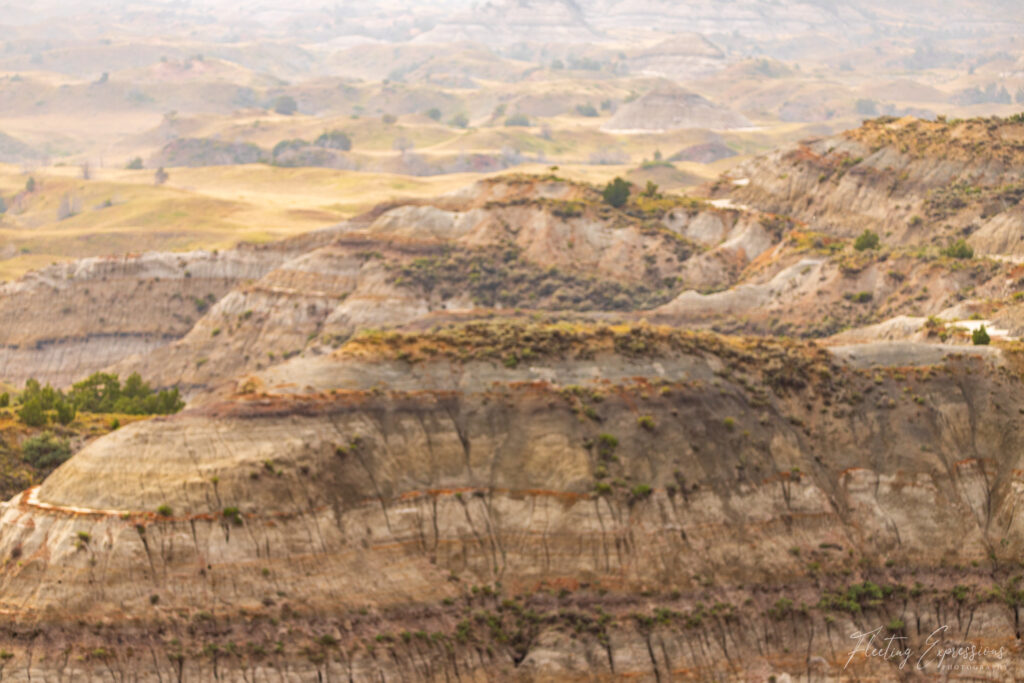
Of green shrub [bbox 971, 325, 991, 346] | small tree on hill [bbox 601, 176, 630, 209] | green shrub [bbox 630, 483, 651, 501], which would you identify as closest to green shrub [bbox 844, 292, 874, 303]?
green shrub [bbox 971, 325, 991, 346]

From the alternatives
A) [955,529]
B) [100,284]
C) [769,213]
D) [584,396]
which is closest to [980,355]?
[955,529]

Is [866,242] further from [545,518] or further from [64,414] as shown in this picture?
[64,414]

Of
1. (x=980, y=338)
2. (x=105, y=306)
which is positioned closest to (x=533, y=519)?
(x=980, y=338)

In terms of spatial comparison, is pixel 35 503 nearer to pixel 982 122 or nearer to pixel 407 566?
pixel 407 566

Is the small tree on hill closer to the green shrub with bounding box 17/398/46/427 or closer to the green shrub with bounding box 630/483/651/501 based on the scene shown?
the green shrub with bounding box 17/398/46/427

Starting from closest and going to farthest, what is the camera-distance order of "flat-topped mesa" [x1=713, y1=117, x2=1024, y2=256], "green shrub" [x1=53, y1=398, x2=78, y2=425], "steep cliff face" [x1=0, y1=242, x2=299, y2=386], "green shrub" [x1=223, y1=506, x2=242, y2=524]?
"green shrub" [x1=223, y1=506, x2=242, y2=524]
"green shrub" [x1=53, y1=398, x2=78, y2=425]
"flat-topped mesa" [x1=713, y1=117, x2=1024, y2=256]
"steep cliff face" [x1=0, y1=242, x2=299, y2=386]

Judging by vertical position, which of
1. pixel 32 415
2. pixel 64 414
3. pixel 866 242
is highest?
pixel 866 242
